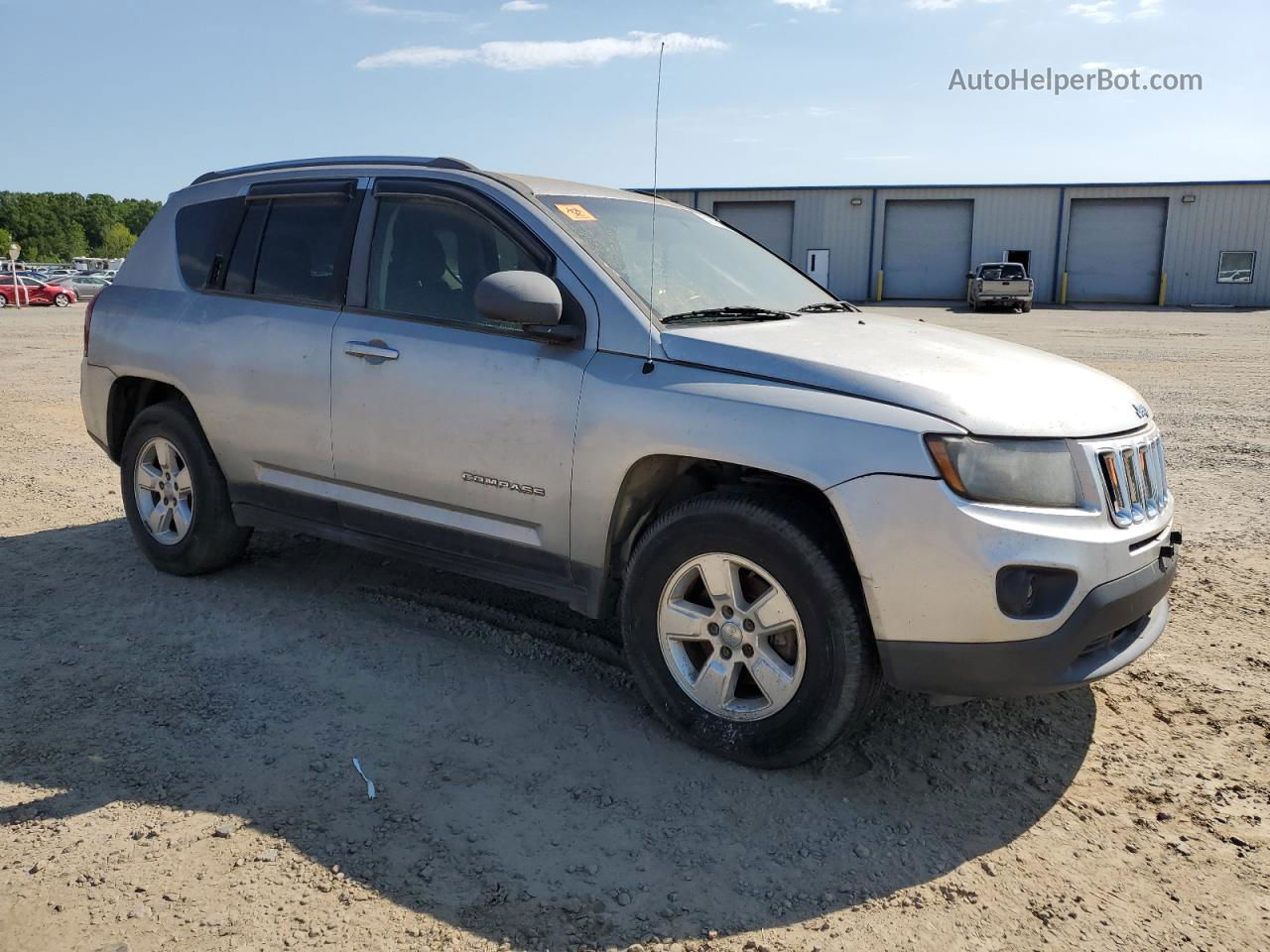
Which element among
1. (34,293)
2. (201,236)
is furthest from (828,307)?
(34,293)

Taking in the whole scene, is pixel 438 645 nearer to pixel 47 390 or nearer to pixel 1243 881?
pixel 1243 881

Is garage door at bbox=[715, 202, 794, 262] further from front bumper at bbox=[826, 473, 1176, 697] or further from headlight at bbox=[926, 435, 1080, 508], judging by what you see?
front bumper at bbox=[826, 473, 1176, 697]

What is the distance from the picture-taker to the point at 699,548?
3.38 meters

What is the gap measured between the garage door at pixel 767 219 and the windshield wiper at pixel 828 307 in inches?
1686

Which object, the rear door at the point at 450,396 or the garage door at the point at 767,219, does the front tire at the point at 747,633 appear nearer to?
the rear door at the point at 450,396

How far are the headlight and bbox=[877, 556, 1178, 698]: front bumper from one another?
0.32m

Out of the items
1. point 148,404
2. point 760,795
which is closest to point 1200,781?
point 760,795

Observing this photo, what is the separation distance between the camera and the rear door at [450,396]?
12.3 ft

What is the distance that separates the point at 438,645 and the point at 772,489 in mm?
1748

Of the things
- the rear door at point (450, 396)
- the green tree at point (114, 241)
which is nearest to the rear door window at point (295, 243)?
the rear door at point (450, 396)

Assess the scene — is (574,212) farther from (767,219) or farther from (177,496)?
(767,219)

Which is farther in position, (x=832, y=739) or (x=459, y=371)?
(x=459, y=371)

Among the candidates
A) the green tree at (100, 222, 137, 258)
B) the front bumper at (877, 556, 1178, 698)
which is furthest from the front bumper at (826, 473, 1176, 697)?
the green tree at (100, 222, 137, 258)

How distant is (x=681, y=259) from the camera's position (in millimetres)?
4293
